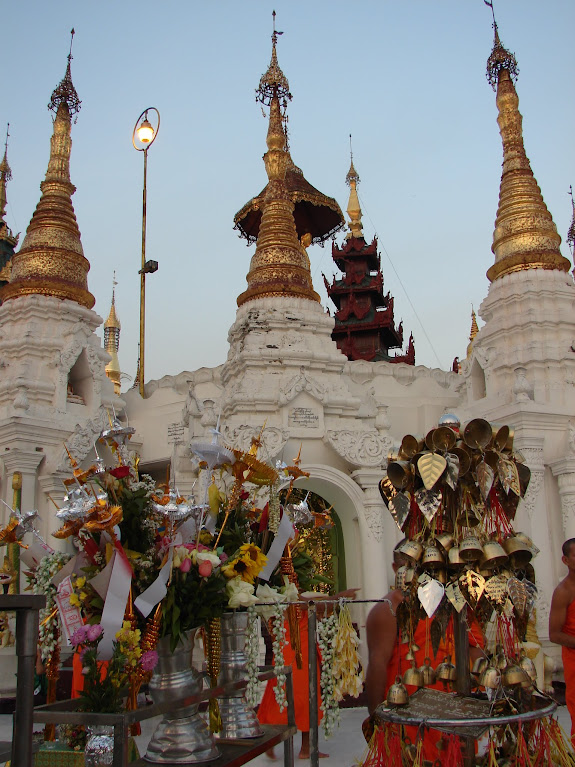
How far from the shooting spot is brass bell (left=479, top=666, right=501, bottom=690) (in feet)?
9.12

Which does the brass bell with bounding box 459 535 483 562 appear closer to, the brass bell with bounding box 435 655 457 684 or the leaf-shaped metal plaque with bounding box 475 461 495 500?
the leaf-shaped metal plaque with bounding box 475 461 495 500

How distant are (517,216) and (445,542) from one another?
1035cm

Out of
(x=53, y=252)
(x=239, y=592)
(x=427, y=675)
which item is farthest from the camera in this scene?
(x=53, y=252)

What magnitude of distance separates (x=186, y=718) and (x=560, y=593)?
2.37m

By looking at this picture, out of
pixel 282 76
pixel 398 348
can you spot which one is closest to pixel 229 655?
pixel 282 76

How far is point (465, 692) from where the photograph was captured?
2.99m

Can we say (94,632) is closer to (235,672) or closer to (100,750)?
(100,750)

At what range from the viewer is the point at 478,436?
299 cm

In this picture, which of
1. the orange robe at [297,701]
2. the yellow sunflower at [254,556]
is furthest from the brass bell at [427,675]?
the orange robe at [297,701]

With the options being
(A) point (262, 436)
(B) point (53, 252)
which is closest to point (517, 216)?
(A) point (262, 436)

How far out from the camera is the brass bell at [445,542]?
2924 millimetres

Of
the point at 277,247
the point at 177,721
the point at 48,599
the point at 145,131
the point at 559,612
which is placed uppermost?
the point at 145,131

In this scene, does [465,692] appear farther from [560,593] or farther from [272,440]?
[272,440]

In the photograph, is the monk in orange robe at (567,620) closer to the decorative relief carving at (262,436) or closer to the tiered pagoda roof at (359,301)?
the decorative relief carving at (262,436)
